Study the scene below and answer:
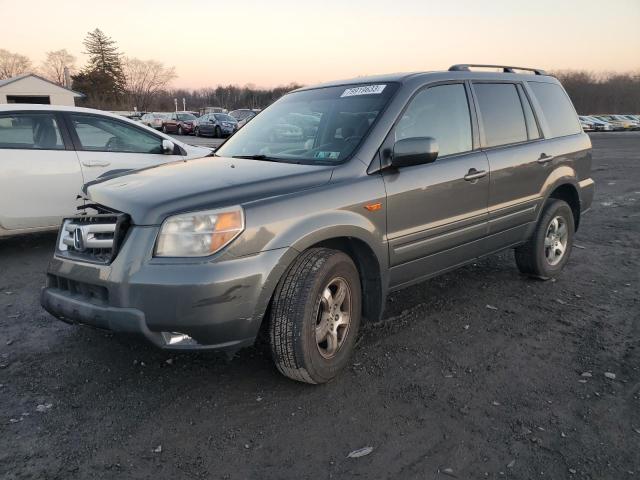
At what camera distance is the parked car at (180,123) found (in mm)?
36469

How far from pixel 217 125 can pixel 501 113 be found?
92.0 feet

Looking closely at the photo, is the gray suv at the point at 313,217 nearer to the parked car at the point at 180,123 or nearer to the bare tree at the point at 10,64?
the parked car at the point at 180,123

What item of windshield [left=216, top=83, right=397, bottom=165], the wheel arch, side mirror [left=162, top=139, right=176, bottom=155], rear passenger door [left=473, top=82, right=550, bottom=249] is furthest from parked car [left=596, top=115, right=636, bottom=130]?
windshield [left=216, top=83, right=397, bottom=165]

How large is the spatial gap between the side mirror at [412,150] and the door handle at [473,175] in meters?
0.70

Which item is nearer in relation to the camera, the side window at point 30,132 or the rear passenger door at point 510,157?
the rear passenger door at point 510,157

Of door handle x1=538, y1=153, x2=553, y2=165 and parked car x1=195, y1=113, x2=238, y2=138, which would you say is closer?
door handle x1=538, y1=153, x2=553, y2=165

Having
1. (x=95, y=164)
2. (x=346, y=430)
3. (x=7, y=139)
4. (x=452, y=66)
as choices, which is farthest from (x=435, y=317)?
(x=7, y=139)

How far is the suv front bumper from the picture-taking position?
8.57ft

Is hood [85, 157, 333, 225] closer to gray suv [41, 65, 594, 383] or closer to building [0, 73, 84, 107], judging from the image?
gray suv [41, 65, 594, 383]

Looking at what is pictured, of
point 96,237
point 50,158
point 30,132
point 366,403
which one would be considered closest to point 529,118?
point 366,403

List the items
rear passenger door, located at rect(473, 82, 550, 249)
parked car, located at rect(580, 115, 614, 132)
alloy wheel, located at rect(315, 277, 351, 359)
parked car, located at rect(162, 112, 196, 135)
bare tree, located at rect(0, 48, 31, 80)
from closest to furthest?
1. alloy wheel, located at rect(315, 277, 351, 359)
2. rear passenger door, located at rect(473, 82, 550, 249)
3. parked car, located at rect(162, 112, 196, 135)
4. parked car, located at rect(580, 115, 614, 132)
5. bare tree, located at rect(0, 48, 31, 80)

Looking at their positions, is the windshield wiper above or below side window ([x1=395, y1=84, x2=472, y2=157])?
below

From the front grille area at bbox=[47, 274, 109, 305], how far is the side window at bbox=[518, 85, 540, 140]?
12.4 ft

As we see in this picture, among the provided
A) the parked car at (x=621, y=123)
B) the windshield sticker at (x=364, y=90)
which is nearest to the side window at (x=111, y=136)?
the windshield sticker at (x=364, y=90)
